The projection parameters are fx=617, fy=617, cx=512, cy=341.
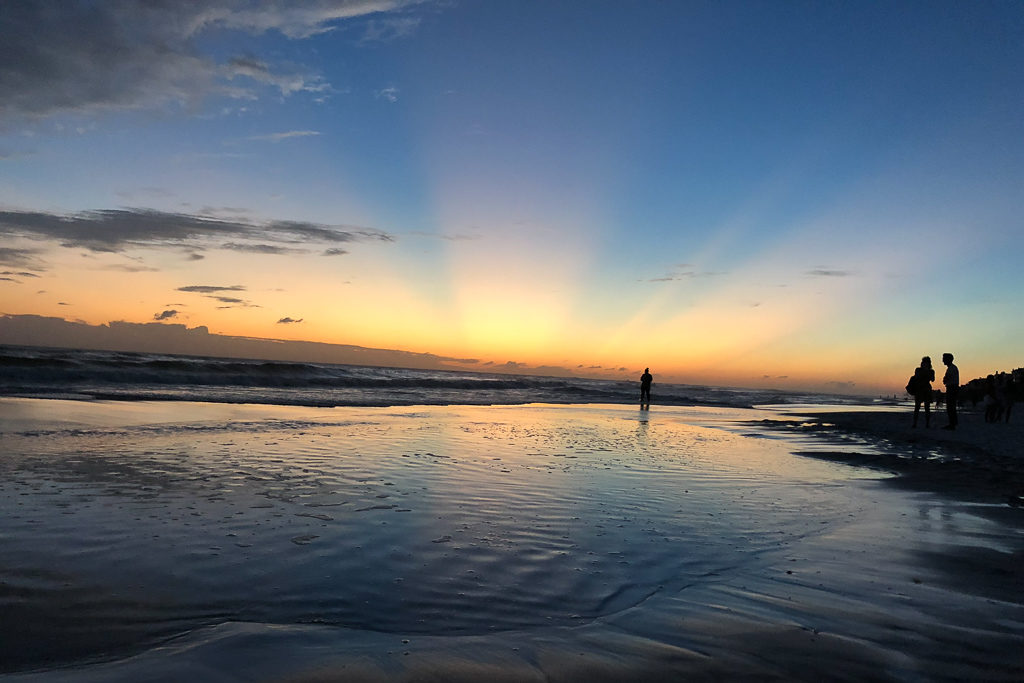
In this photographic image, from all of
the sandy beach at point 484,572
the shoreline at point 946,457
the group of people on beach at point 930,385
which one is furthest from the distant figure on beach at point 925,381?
the sandy beach at point 484,572

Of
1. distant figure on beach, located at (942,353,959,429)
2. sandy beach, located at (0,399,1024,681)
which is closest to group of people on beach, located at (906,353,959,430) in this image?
distant figure on beach, located at (942,353,959,429)

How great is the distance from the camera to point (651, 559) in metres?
5.42

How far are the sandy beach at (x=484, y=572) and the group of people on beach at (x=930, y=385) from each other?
11.1 metres

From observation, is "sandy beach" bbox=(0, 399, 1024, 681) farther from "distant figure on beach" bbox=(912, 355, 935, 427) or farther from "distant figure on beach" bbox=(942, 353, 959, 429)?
"distant figure on beach" bbox=(912, 355, 935, 427)

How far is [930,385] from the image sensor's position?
21.7 meters

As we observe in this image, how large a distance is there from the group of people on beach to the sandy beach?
11.1 meters

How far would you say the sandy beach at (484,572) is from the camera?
3.39m

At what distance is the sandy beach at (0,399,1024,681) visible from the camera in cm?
339

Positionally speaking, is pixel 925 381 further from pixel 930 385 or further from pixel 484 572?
pixel 484 572

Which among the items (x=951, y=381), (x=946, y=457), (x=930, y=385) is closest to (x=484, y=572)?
(x=946, y=457)

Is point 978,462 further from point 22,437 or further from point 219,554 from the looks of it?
point 22,437

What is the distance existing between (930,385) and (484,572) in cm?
2242

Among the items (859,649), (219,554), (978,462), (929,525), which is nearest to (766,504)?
(929,525)

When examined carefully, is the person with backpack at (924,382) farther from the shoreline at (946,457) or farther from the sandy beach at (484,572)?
the sandy beach at (484,572)
